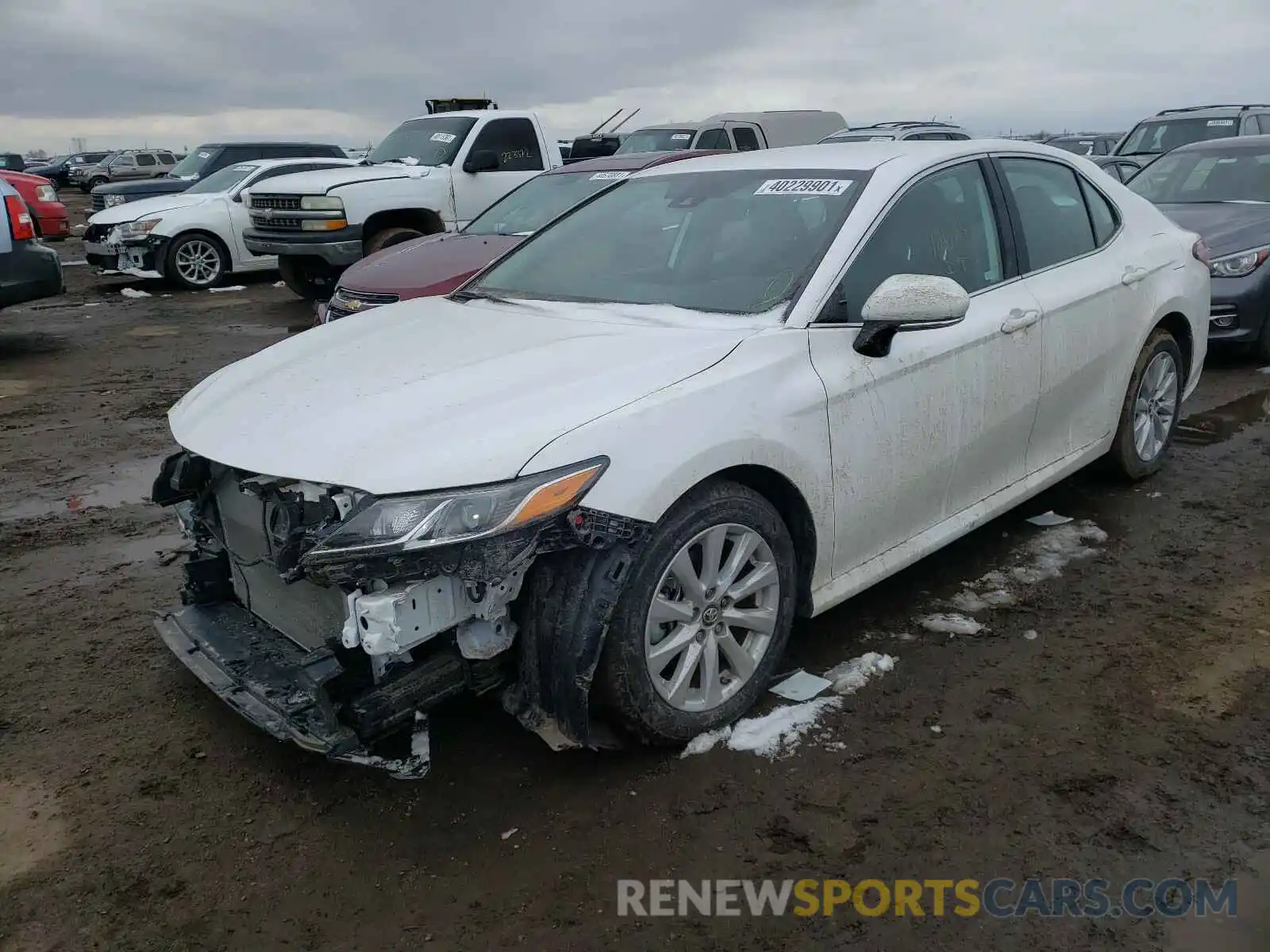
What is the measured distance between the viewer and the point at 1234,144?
29.0ft

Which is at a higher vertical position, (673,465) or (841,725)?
(673,465)

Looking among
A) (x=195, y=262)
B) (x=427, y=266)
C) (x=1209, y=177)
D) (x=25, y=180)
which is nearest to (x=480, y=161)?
(x=427, y=266)

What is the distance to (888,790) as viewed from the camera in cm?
283

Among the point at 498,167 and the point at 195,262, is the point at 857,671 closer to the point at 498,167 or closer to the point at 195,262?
the point at 498,167

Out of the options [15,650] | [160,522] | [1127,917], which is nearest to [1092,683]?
[1127,917]

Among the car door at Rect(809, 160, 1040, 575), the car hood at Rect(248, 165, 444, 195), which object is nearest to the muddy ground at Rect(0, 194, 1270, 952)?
the car door at Rect(809, 160, 1040, 575)

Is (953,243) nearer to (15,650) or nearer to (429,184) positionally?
(15,650)

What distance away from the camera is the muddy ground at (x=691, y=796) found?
2396mm

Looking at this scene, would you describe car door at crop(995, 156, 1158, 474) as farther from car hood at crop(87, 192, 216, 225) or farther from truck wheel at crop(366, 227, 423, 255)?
car hood at crop(87, 192, 216, 225)

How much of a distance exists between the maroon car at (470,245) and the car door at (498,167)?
2.42 meters

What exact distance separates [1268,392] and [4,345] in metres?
11.0

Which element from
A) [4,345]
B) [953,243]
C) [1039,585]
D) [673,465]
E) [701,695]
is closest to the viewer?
[673,465]

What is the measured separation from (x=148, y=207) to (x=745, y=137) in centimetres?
825

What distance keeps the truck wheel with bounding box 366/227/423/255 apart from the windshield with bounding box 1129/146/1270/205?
6894mm
